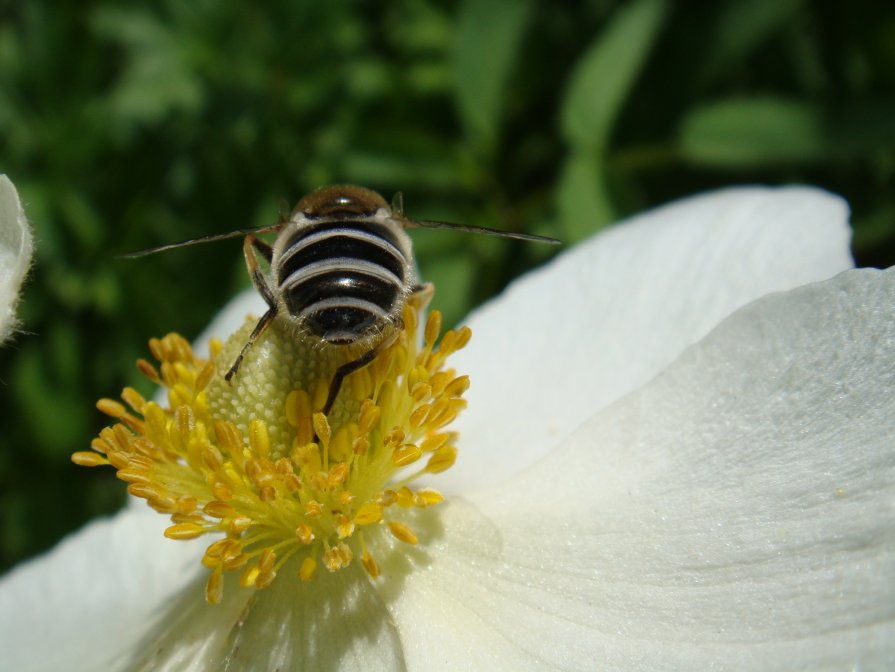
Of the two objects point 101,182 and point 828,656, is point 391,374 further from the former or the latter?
point 101,182

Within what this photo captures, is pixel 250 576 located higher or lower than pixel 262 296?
lower

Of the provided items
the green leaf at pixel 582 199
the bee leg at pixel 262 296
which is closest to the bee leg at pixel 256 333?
the bee leg at pixel 262 296

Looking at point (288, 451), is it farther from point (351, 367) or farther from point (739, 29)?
point (739, 29)

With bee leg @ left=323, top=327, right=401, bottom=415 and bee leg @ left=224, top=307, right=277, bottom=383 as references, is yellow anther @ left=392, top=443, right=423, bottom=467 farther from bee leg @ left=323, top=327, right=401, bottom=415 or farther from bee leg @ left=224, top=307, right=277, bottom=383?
bee leg @ left=224, top=307, right=277, bottom=383

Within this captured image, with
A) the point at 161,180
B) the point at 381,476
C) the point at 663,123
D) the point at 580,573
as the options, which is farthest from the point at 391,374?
the point at 161,180

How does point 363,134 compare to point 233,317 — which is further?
point 363,134

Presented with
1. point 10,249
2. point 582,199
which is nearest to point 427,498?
point 10,249

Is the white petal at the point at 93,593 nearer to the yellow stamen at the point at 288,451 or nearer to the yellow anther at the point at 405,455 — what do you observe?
the yellow stamen at the point at 288,451

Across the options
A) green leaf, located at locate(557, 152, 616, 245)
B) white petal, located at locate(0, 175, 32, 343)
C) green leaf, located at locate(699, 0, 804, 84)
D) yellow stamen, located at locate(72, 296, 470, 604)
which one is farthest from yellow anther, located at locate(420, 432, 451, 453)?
green leaf, located at locate(699, 0, 804, 84)
